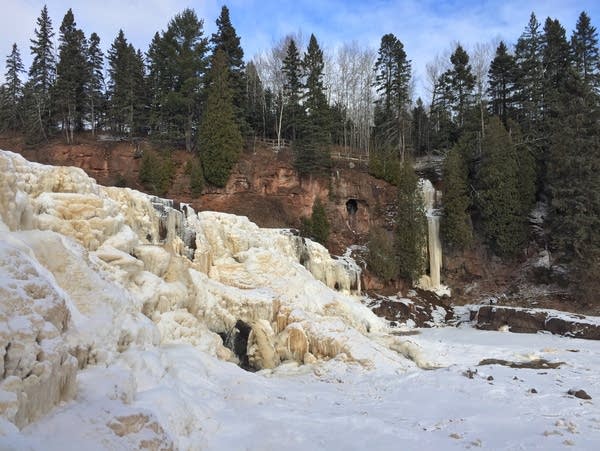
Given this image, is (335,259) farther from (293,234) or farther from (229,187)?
(229,187)

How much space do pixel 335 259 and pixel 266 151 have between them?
37.7ft

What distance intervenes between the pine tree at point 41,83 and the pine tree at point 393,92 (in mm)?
26484

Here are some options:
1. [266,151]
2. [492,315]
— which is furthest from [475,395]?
[266,151]

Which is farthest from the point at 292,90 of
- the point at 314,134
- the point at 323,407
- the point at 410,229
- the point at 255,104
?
the point at 323,407

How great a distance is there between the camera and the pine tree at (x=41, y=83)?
3391cm

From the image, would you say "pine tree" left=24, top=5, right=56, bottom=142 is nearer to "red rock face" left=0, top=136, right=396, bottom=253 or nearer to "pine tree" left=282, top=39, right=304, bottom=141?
"red rock face" left=0, top=136, right=396, bottom=253

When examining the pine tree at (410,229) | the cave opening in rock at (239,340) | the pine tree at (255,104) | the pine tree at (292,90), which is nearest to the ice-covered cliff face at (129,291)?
the cave opening in rock at (239,340)

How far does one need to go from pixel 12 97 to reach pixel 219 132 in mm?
22116

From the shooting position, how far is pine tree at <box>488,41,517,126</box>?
129 feet

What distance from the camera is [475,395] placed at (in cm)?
1072

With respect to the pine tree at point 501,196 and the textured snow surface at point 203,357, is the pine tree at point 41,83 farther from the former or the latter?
the pine tree at point 501,196

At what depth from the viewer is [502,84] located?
133ft

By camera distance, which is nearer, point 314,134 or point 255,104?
point 314,134

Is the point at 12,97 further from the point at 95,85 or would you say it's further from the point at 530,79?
the point at 530,79
